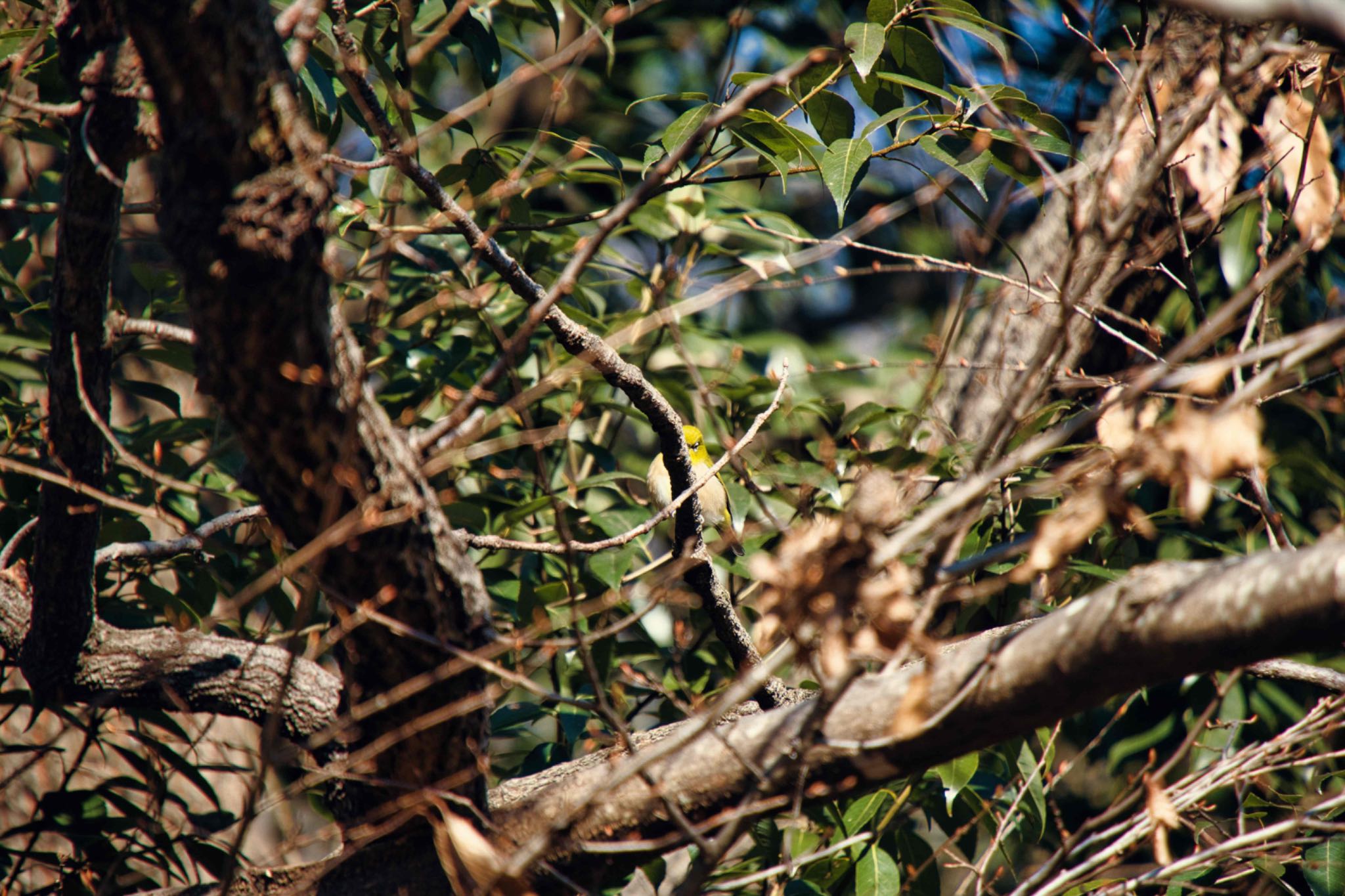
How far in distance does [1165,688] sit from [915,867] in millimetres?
1282

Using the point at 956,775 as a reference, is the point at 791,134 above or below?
above

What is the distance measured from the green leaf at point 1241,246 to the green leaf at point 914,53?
4.75 ft

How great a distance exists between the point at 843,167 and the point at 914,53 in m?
0.51

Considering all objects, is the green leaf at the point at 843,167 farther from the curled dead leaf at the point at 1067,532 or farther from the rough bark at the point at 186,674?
the rough bark at the point at 186,674

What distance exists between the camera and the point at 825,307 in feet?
25.2

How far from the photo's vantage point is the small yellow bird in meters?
3.85

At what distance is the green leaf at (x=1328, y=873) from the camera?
2.50 m

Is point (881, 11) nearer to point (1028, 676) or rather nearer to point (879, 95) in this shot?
point (879, 95)

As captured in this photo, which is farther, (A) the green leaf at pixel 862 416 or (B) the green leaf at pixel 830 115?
(A) the green leaf at pixel 862 416

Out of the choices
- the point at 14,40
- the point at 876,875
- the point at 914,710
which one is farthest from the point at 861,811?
Result: the point at 14,40

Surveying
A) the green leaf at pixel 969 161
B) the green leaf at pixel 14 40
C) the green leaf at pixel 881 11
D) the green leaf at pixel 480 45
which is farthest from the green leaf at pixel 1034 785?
the green leaf at pixel 14 40

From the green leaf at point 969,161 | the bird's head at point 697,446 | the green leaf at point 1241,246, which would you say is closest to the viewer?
the green leaf at point 969,161

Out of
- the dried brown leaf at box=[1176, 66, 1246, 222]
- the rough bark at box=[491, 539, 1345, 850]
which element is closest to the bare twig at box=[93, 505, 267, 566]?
the rough bark at box=[491, 539, 1345, 850]

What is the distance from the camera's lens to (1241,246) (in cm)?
348
